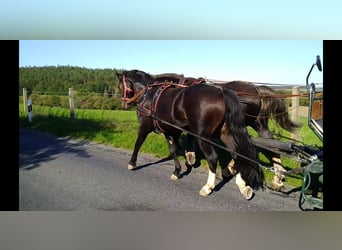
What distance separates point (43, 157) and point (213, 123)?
1.96m

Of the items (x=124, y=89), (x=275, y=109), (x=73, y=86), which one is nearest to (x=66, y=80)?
(x=73, y=86)

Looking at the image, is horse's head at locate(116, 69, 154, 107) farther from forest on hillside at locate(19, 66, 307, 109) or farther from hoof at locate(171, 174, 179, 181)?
hoof at locate(171, 174, 179, 181)

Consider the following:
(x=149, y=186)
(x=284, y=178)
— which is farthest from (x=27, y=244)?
(x=284, y=178)

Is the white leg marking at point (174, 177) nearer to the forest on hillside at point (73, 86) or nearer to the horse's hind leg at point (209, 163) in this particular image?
the horse's hind leg at point (209, 163)

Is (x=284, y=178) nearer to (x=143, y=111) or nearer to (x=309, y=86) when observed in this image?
(x=309, y=86)

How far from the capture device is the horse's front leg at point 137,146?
4.08 metres

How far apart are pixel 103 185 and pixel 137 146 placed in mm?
669

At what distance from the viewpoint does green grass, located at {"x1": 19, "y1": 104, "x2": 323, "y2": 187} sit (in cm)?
408

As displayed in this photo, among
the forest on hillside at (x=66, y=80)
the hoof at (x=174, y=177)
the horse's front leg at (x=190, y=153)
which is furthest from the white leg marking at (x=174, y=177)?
the forest on hillside at (x=66, y=80)

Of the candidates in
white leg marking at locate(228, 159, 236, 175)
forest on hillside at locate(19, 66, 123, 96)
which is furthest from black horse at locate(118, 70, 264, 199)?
forest on hillside at locate(19, 66, 123, 96)

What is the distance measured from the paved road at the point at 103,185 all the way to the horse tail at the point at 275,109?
0.89 meters

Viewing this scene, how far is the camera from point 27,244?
10.1 feet

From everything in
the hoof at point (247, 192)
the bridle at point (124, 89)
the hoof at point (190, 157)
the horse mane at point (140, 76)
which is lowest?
the hoof at point (247, 192)

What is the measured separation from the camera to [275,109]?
4145 mm
